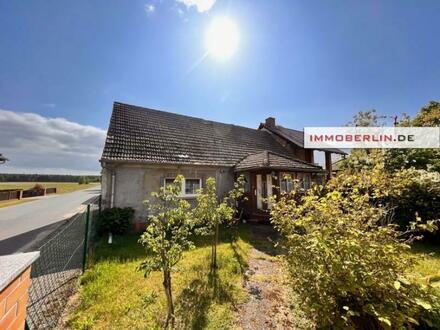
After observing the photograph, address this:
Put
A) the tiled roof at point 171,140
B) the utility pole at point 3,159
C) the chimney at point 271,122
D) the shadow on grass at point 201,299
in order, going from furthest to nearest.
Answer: the chimney at point 271,122
the utility pole at point 3,159
the tiled roof at point 171,140
the shadow on grass at point 201,299

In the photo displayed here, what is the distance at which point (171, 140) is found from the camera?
12711 mm

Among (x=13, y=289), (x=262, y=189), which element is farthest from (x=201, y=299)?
(x=262, y=189)

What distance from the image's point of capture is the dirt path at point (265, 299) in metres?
3.58

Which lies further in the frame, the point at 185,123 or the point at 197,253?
the point at 185,123

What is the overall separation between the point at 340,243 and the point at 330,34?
9.99m

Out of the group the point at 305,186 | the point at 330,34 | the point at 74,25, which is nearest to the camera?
the point at 74,25

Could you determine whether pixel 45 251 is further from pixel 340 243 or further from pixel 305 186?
pixel 305 186

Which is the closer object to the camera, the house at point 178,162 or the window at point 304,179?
the house at point 178,162

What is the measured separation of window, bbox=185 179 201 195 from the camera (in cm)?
1144

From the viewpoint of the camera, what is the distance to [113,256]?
646cm

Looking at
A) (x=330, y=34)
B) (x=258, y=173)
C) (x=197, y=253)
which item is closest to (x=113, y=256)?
(x=197, y=253)

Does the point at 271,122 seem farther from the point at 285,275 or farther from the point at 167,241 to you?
the point at 167,241

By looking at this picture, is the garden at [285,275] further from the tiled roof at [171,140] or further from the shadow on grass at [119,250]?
the tiled roof at [171,140]

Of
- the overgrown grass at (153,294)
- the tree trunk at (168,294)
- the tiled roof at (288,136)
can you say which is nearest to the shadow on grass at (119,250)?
the overgrown grass at (153,294)
